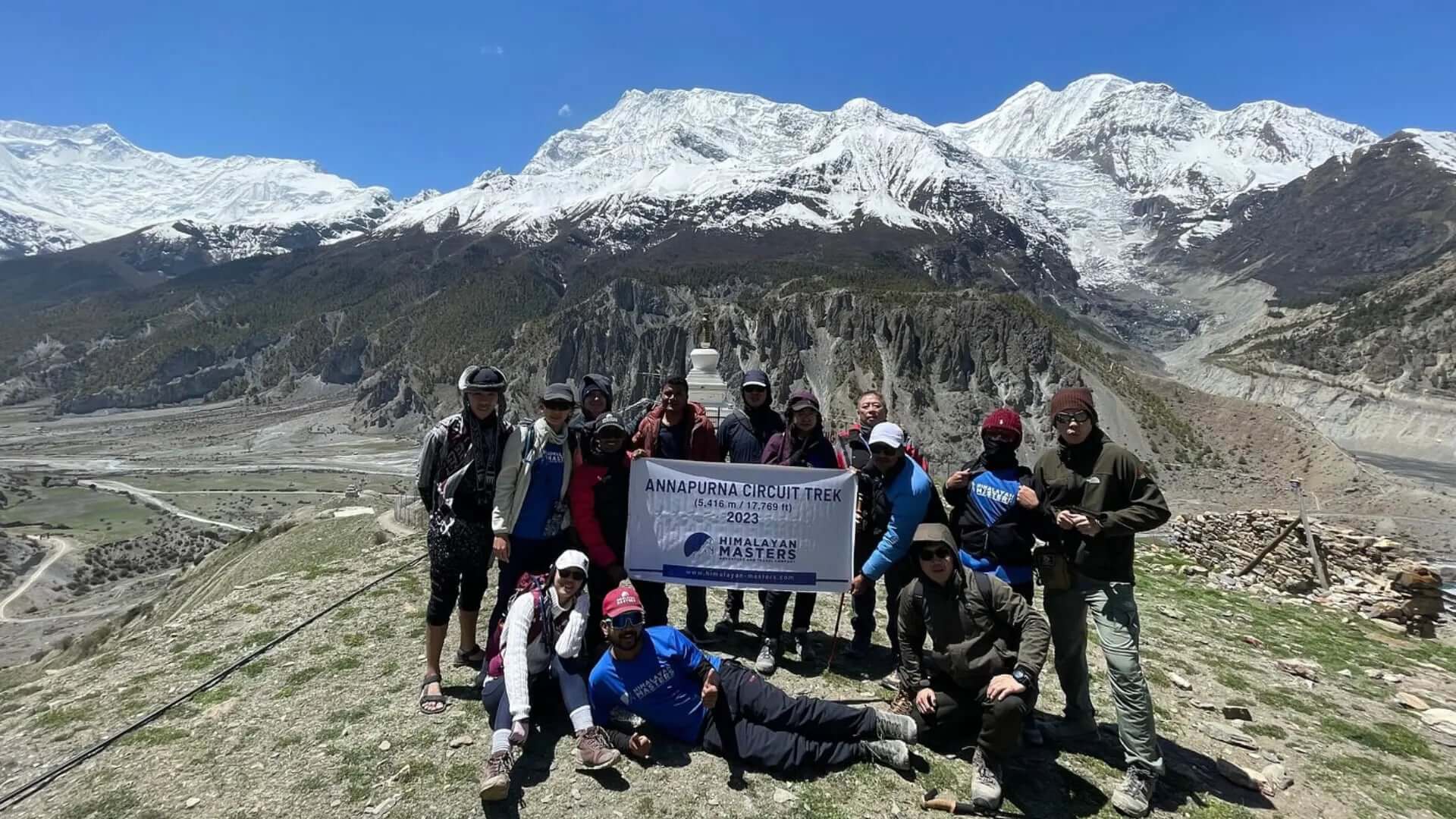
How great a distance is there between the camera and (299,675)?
623 cm

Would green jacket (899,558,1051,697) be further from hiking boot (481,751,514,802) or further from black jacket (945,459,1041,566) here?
hiking boot (481,751,514,802)

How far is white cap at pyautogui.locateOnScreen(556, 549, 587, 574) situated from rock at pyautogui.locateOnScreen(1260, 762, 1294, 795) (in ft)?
16.9

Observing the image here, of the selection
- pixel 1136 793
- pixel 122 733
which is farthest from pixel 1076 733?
pixel 122 733

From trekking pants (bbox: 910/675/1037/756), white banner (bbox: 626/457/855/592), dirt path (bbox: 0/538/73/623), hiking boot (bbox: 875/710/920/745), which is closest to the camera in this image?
trekking pants (bbox: 910/675/1037/756)

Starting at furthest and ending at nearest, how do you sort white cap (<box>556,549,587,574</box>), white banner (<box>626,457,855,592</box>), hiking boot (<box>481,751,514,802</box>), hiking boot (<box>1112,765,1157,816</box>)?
white banner (<box>626,457,855,592</box>) → white cap (<box>556,549,587,574</box>) → hiking boot (<box>1112,765,1157,816</box>) → hiking boot (<box>481,751,514,802</box>)

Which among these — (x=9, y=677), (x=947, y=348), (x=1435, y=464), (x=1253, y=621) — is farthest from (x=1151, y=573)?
(x=1435, y=464)

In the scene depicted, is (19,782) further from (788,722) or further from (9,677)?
(9,677)

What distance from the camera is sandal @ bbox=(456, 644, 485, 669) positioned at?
19.5 feet

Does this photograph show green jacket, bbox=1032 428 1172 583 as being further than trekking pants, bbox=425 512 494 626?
No

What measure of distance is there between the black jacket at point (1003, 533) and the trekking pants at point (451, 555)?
Result: 11.8ft

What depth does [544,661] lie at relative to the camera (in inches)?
186

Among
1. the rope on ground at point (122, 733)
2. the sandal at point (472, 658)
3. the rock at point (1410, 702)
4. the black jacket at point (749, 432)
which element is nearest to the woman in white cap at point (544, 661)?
the sandal at point (472, 658)

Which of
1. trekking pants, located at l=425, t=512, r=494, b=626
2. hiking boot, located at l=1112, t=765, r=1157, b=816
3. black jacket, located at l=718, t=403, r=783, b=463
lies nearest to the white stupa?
black jacket, located at l=718, t=403, r=783, b=463

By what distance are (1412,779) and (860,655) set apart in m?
4.19
